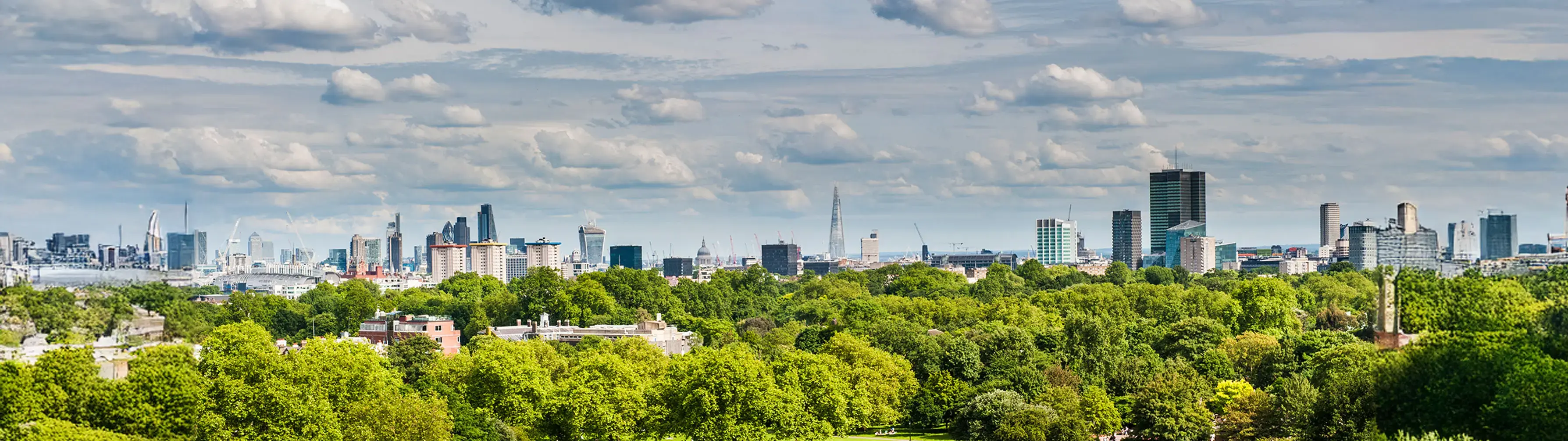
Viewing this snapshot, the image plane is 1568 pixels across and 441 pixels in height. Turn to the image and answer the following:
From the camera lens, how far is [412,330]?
124 m

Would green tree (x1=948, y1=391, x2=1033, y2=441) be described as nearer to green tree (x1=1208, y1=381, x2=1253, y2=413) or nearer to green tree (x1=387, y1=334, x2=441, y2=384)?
green tree (x1=1208, y1=381, x2=1253, y2=413)

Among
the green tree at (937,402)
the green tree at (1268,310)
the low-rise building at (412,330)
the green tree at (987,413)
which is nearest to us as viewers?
the green tree at (987,413)

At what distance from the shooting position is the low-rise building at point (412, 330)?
123625 millimetres

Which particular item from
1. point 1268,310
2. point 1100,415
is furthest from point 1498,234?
point 1100,415

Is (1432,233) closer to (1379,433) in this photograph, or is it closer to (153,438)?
(1379,433)

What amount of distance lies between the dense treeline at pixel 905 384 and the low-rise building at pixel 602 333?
14.2 meters

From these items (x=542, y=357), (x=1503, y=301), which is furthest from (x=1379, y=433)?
(x=542, y=357)

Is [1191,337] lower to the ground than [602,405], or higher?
higher

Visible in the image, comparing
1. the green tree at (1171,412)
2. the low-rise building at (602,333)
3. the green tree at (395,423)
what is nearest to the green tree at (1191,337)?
the green tree at (1171,412)

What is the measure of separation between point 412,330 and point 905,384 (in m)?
53.0

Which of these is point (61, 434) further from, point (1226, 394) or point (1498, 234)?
point (1498, 234)

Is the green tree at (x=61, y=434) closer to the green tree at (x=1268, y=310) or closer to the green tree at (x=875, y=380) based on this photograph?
the green tree at (x=875, y=380)

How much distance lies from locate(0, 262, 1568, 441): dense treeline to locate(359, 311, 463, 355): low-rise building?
1796 centimetres

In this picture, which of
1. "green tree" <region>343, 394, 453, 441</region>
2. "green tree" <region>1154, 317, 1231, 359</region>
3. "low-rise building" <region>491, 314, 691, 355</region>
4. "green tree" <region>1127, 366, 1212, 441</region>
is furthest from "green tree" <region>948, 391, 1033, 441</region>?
"low-rise building" <region>491, 314, 691, 355</region>
